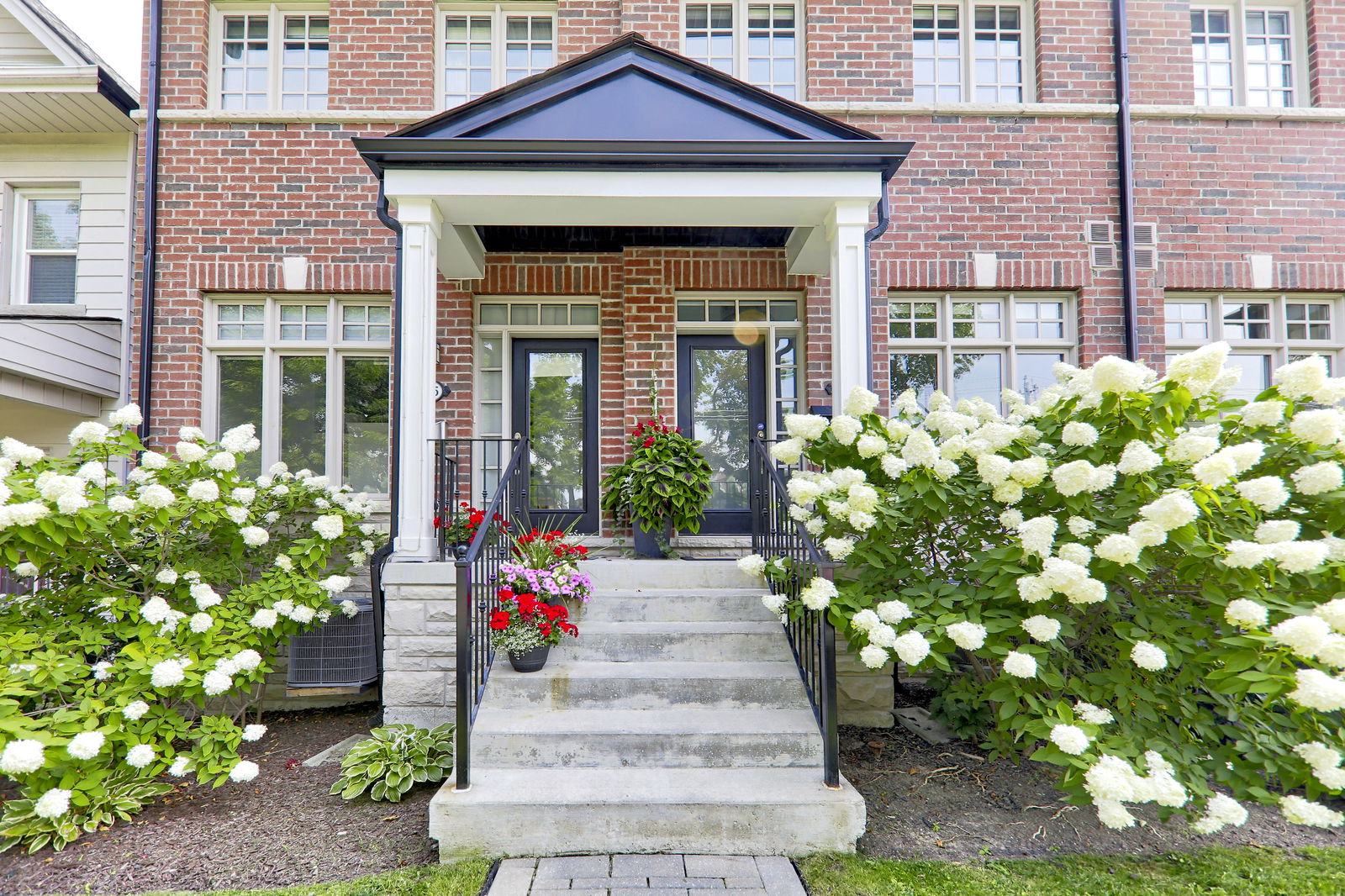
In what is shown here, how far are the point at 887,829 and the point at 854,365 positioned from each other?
2.49m

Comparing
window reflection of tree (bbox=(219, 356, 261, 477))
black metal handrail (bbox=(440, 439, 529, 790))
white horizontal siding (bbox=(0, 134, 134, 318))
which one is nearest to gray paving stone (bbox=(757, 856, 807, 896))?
black metal handrail (bbox=(440, 439, 529, 790))

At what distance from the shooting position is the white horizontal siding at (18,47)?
5766 millimetres

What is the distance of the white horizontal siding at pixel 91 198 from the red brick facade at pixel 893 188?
423 millimetres

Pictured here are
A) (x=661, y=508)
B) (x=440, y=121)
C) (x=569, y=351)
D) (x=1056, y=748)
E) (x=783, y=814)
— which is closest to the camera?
(x=1056, y=748)

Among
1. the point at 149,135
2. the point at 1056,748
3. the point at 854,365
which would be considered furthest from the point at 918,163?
the point at 149,135

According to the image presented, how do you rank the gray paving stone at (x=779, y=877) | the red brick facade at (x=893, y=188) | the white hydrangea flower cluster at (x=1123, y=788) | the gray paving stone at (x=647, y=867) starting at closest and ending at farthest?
the white hydrangea flower cluster at (x=1123, y=788) < the gray paving stone at (x=779, y=877) < the gray paving stone at (x=647, y=867) < the red brick facade at (x=893, y=188)

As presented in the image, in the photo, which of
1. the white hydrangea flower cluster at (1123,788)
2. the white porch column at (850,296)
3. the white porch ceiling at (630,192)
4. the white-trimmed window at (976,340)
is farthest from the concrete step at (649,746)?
the white-trimmed window at (976,340)

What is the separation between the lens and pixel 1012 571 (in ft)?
9.64

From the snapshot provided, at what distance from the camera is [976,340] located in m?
5.82

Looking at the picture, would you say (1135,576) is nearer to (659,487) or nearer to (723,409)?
(659,487)

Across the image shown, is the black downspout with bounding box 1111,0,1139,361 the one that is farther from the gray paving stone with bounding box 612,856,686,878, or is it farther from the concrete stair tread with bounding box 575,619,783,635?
the gray paving stone with bounding box 612,856,686,878

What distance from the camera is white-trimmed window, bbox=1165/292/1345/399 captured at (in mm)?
5777

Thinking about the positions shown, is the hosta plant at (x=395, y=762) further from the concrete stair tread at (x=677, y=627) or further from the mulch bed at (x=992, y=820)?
the mulch bed at (x=992, y=820)

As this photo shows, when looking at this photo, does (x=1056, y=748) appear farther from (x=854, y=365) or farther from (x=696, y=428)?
(x=696, y=428)
